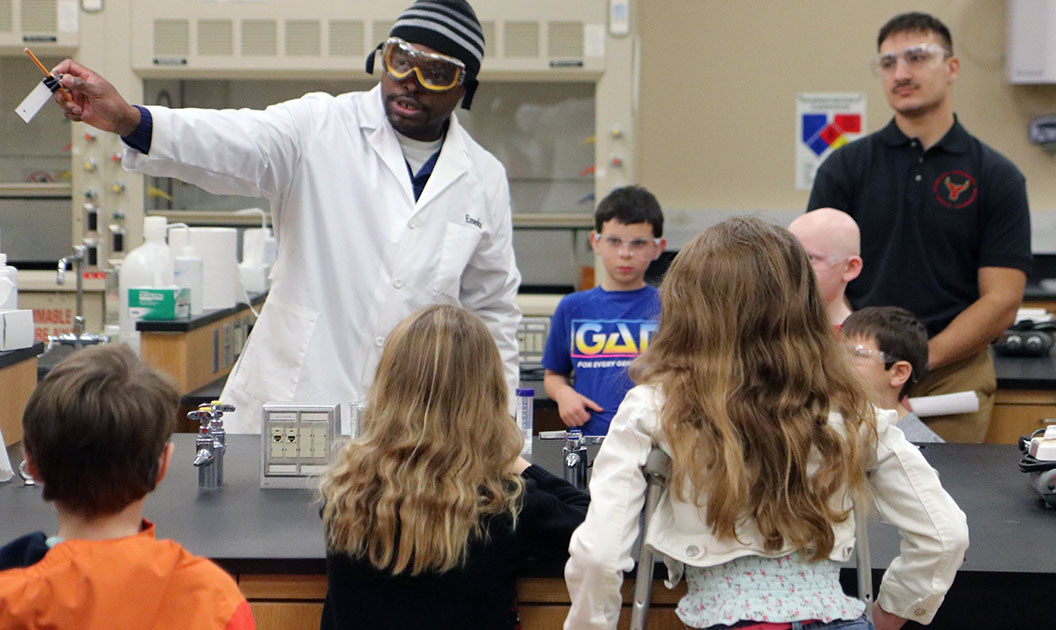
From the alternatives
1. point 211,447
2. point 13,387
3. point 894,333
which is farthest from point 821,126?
point 211,447

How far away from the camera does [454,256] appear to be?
91.7 inches

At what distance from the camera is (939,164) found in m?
2.78

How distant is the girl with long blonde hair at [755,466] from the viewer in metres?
1.24

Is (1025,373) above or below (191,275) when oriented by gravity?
below

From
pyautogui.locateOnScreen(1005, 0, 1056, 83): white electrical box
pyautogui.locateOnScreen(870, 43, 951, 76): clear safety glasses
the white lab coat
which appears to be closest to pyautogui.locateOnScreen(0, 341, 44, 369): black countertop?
the white lab coat

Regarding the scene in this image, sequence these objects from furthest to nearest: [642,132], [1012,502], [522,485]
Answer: [642,132], [1012,502], [522,485]

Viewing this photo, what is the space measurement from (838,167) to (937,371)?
0.58 metres

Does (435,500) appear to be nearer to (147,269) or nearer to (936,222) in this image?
(936,222)

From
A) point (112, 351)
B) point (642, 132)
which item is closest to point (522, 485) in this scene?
point (112, 351)

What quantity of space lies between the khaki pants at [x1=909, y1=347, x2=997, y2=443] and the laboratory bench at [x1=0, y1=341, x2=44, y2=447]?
1.99 metres

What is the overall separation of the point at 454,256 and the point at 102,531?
127 cm

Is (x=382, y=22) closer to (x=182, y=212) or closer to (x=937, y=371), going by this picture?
(x=182, y=212)

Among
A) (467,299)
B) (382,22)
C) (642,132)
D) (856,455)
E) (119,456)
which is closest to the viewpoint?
(119,456)

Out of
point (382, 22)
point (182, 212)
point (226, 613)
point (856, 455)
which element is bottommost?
point (226, 613)
